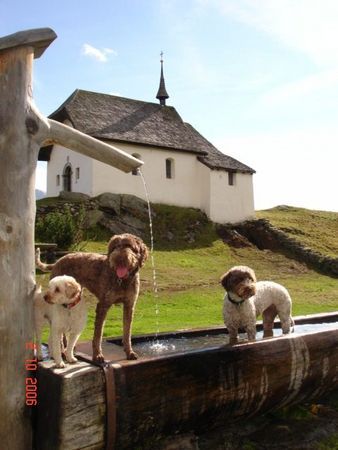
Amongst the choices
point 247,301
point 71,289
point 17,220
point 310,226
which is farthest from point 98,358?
point 310,226

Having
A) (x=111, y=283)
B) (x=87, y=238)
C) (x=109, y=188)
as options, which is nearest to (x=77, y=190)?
(x=109, y=188)

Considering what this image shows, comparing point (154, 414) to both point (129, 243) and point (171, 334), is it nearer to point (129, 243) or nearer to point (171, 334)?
point (129, 243)

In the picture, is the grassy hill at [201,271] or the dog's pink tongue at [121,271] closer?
the dog's pink tongue at [121,271]

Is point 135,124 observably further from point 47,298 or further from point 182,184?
point 47,298

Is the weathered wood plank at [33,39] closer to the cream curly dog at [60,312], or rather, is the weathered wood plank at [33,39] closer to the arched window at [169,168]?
the cream curly dog at [60,312]

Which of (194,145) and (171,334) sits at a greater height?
(194,145)

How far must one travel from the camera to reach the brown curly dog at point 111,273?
3.61m

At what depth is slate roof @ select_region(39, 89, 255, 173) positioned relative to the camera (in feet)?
86.2

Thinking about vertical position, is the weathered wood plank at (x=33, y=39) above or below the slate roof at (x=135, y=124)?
below

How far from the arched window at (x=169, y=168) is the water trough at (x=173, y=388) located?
2423cm

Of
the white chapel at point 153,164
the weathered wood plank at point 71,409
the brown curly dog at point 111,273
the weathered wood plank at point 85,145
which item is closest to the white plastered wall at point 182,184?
the white chapel at point 153,164

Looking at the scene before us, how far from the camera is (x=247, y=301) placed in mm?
4801

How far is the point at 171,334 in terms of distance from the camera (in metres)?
6.03

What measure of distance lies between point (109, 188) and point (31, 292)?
22736mm
